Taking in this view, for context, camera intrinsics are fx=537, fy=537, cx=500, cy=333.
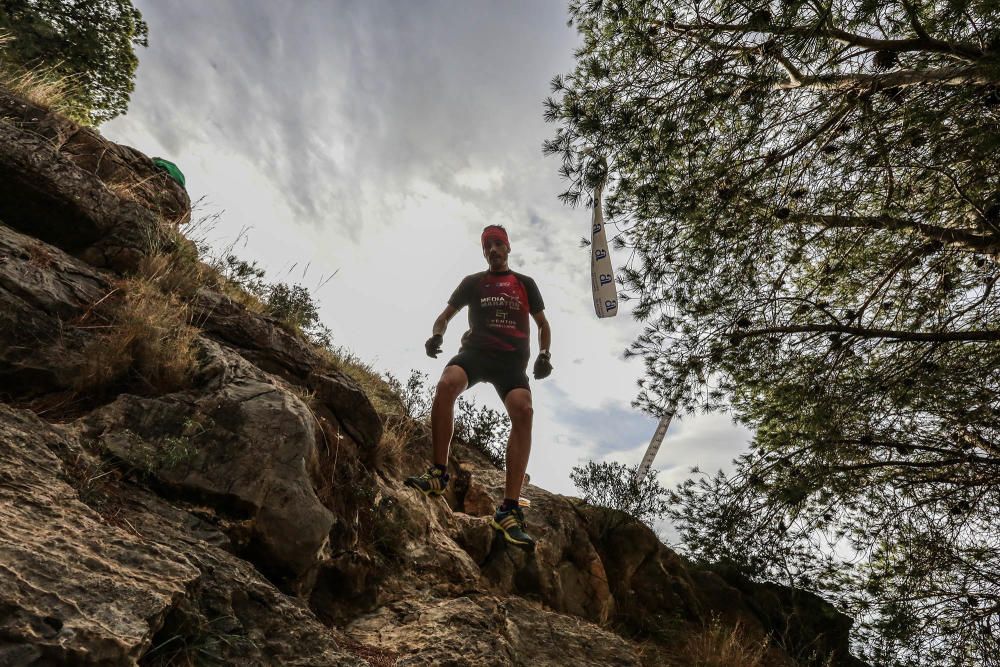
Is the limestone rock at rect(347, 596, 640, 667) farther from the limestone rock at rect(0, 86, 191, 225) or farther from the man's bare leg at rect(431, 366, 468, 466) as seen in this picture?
the limestone rock at rect(0, 86, 191, 225)

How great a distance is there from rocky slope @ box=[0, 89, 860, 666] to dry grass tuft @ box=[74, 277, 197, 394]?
1cm

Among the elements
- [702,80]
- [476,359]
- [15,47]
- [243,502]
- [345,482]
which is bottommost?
[243,502]

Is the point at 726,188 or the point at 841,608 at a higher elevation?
the point at 726,188

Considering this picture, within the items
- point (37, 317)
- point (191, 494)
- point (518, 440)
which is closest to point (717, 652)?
point (518, 440)

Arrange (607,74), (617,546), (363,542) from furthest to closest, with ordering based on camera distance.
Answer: (617,546)
(607,74)
(363,542)

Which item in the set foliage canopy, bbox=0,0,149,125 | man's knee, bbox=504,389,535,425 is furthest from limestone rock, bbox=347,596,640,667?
foliage canopy, bbox=0,0,149,125

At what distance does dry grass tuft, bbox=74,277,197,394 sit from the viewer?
2729mm

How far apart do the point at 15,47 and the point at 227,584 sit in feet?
37.9

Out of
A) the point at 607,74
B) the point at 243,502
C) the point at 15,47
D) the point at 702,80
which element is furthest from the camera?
the point at 15,47

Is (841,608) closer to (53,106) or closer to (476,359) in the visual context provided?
(476,359)

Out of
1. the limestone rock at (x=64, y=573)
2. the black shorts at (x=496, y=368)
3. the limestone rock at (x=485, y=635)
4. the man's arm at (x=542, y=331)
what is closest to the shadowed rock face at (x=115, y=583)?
the limestone rock at (x=64, y=573)

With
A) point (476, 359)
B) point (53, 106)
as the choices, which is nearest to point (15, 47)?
point (53, 106)

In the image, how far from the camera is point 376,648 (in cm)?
265

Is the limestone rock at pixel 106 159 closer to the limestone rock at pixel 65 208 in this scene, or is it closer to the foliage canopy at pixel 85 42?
the limestone rock at pixel 65 208
